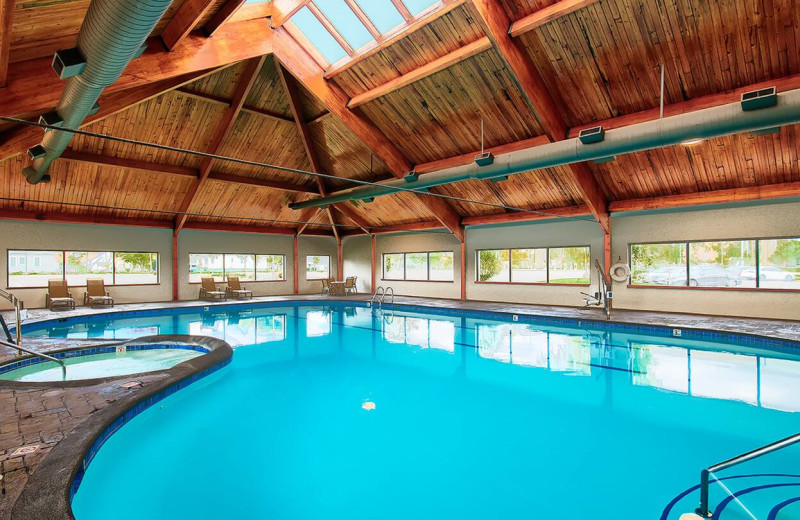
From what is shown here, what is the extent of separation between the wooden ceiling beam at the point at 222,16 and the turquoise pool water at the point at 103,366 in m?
5.07

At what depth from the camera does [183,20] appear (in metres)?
5.05

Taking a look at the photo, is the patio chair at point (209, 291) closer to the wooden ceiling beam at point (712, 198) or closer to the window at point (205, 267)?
the window at point (205, 267)

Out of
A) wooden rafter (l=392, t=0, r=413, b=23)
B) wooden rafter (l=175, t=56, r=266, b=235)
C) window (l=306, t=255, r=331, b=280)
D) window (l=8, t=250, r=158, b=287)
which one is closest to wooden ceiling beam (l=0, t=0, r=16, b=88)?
wooden rafter (l=175, t=56, r=266, b=235)

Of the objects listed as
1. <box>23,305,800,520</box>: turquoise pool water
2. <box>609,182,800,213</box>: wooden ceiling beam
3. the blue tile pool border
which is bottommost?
<box>23,305,800,520</box>: turquoise pool water

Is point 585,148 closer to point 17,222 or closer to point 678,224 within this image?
point 678,224

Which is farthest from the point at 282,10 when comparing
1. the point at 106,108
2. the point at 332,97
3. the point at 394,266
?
the point at 394,266

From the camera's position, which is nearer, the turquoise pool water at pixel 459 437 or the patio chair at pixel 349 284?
the turquoise pool water at pixel 459 437

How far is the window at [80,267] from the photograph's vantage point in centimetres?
1069

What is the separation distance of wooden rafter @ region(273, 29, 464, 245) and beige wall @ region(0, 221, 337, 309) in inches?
303

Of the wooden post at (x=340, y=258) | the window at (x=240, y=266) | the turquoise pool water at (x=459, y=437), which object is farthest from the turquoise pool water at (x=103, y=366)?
the wooden post at (x=340, y=258)

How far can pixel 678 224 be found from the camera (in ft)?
30.4

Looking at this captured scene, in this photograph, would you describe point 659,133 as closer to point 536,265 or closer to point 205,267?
point 536,265

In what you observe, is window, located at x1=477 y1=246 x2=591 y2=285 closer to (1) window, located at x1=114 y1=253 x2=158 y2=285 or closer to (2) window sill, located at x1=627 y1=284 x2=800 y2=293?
(2) window sill, located at x1=627 y1=284 x2=800 y2=293

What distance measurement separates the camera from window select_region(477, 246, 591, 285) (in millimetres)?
10891
